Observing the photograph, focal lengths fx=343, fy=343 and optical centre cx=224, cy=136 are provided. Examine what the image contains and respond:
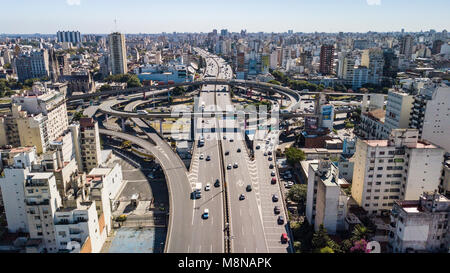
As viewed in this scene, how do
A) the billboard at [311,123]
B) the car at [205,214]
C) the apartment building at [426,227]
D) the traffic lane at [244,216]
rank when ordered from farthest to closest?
the billboard at [311,123] < the car at [205,214] < the traffic lane at [244,216] < the apartment building at [426,227]

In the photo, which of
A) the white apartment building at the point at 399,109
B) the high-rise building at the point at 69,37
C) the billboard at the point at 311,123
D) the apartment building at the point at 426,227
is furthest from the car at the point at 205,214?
the high-rise building at the point at 69,37

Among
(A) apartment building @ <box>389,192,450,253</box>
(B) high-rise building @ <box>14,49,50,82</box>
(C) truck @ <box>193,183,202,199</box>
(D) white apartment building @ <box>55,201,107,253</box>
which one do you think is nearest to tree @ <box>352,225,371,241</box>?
(A) apartment building @ <box>389,192,450,253</box>

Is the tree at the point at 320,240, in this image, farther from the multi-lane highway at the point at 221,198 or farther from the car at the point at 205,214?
the car at the point at 205,214

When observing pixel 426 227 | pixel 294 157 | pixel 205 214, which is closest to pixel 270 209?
pixel 205 214

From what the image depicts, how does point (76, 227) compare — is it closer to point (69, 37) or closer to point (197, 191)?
point (197, 191)

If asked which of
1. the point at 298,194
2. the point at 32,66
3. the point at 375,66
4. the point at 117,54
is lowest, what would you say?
the point at 298,194
